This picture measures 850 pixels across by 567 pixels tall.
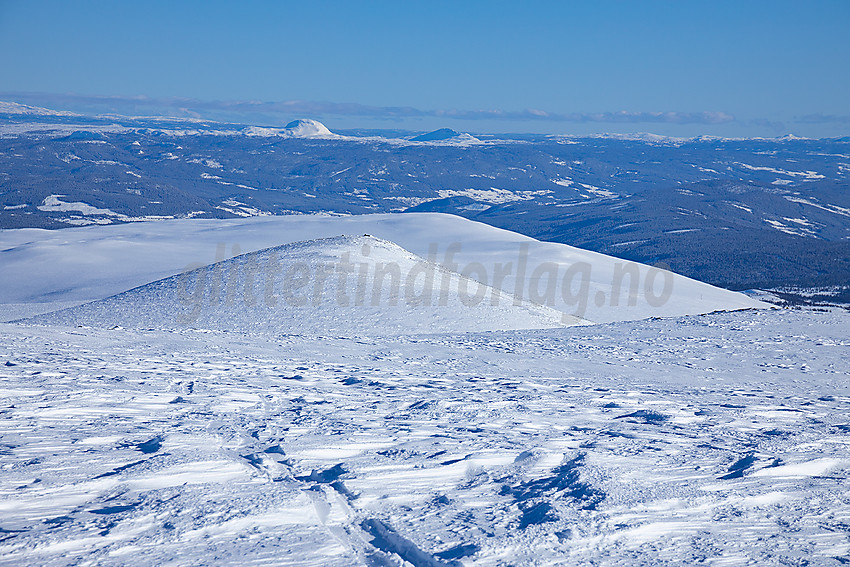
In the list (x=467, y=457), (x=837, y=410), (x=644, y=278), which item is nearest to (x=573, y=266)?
(x=644, y=278)

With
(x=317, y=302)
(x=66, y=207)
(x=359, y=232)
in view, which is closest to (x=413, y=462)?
(x=317, y=302)

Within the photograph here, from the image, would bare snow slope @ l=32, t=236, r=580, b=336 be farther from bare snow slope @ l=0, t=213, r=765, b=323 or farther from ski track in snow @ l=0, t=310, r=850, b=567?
ski track in snow @ l=0, t=310, r=850, b=567

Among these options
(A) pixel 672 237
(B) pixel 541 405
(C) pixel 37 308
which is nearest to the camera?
(B) pixel 541 405

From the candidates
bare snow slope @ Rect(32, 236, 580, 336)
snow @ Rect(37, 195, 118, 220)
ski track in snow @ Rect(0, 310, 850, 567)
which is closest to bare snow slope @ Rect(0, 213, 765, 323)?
bare snow slope @ Rect(32, 236, 580, 336)

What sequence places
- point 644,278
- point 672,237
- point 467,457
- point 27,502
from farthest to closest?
point 672,237
point 644,278
point 467,457
point 27,502

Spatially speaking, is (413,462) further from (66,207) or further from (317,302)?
(66,207)

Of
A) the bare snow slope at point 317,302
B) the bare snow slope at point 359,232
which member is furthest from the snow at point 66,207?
the bare snow slope at point 317,302

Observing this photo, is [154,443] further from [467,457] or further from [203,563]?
[467,457]
